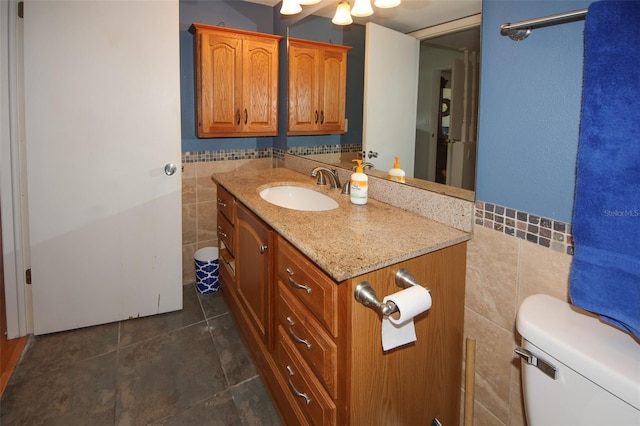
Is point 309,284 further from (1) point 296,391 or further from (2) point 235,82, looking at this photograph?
(2) point 235,82

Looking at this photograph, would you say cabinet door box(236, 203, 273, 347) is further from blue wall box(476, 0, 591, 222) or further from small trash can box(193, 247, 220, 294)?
blue wall box(476, 0, 591, 222)

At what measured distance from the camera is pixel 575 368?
78 centimetres

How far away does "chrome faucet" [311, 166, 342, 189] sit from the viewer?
1.94 m

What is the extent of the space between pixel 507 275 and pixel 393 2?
1208 mm

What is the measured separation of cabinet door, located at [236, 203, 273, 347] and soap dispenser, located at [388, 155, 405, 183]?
0.58 metres

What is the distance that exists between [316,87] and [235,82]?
59 cm

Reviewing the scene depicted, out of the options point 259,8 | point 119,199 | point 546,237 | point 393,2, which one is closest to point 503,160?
point 546,237

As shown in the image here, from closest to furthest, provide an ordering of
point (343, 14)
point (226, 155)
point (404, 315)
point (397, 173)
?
point (404, 315) < point (397, 173) < point (343, 14) < point (226, 155)

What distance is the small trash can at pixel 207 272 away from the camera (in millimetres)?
2521

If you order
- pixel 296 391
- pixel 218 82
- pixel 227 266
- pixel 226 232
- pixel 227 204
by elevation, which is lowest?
pixel 296 391

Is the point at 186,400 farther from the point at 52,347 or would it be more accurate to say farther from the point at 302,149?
the point at 302,149

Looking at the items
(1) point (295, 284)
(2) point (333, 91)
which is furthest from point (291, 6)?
(1) point (295, 284)

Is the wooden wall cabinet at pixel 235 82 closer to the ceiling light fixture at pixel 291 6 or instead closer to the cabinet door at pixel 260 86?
the cabinet door at pixel 260 86

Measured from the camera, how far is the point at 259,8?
2.61 metres
